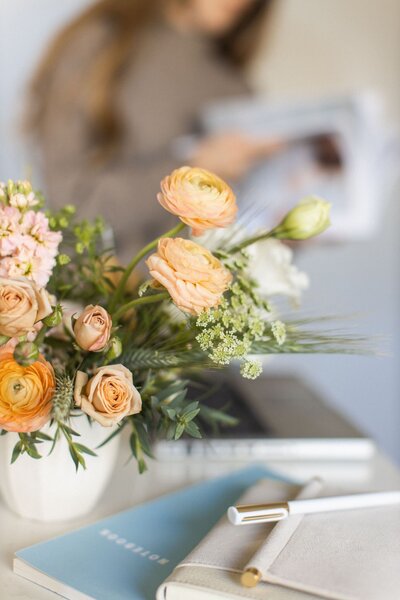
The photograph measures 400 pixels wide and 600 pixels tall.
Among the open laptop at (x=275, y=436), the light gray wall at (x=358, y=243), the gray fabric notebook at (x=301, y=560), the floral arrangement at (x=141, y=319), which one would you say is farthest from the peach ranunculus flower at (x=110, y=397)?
the light gray wall at (x=358, y=243)

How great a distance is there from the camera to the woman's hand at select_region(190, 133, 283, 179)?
1.93 meters

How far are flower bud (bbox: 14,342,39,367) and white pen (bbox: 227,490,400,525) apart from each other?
20cm

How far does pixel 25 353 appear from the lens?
47cm

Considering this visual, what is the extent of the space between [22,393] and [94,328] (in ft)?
0.23

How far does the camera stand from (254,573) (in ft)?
1.46

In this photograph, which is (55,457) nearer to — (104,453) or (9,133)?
(104,453)

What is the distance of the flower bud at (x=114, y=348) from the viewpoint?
52 centimetres

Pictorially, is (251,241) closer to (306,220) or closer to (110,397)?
(306,220)

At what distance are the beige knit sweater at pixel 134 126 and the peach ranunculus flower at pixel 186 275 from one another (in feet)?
4.49

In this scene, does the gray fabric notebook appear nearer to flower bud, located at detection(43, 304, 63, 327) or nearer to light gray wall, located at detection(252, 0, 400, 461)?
flower bud, located at detection(43, 304, 63, 327)

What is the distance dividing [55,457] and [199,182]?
0.92ft

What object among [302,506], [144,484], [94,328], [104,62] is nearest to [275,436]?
[144,484]

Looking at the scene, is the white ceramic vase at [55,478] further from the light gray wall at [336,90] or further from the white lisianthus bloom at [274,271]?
the light gray wall at [336,90]

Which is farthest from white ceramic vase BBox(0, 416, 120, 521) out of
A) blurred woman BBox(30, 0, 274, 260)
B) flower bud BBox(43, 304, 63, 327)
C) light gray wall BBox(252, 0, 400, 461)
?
light gray wall BBox(252, 0, 400, 461)
